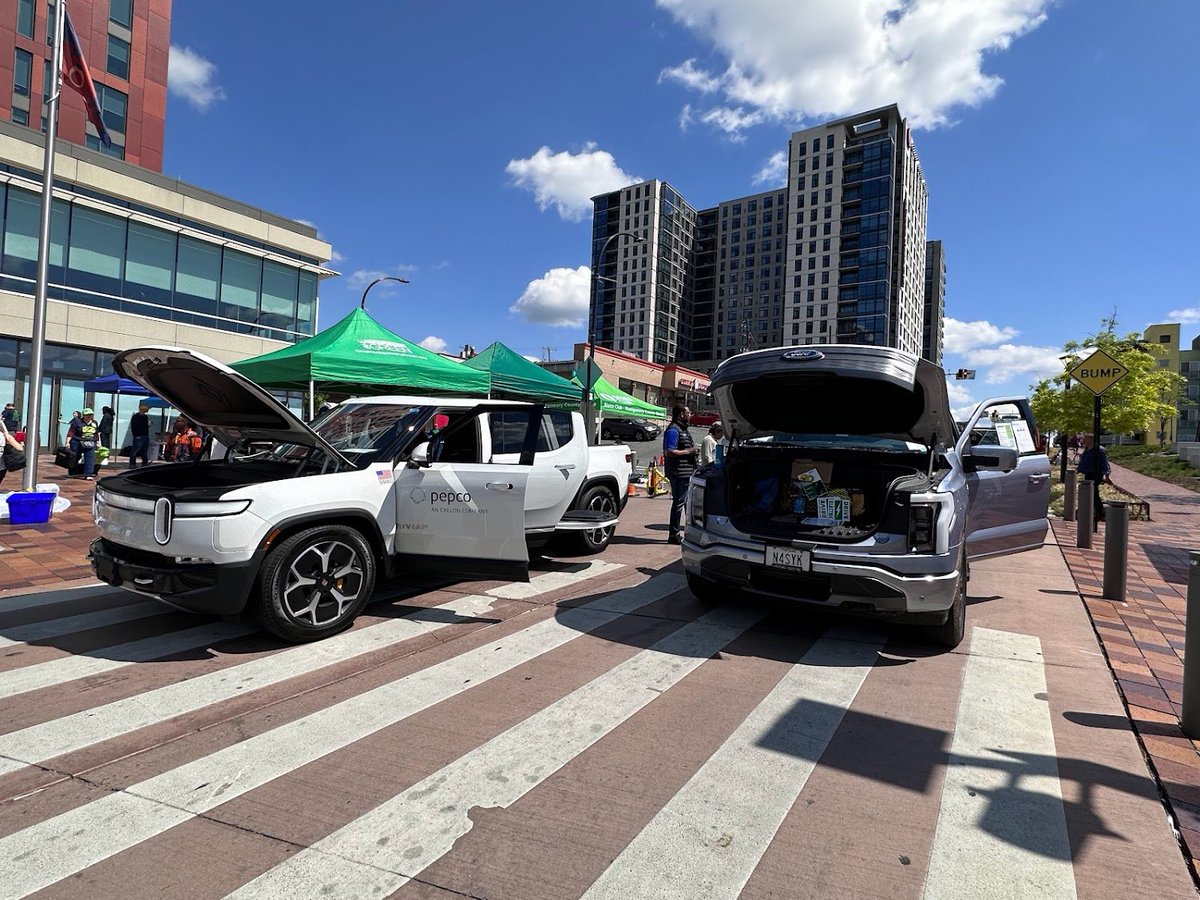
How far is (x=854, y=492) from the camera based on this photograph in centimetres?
538

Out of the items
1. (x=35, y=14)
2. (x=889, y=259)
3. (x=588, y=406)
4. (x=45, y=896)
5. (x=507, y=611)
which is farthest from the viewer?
(x=889, y=259)

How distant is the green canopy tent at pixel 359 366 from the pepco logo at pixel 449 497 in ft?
19.7

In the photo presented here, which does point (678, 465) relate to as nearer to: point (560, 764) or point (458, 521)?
point (458, 521)

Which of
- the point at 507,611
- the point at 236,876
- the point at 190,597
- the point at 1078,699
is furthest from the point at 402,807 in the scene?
the point at 1078,699

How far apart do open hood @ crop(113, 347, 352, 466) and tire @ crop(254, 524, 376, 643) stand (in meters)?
0.61

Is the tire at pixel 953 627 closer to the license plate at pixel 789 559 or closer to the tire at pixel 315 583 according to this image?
the license plate at pixel 789 559

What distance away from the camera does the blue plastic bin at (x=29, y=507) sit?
8102 mm

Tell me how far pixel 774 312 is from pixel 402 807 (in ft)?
420

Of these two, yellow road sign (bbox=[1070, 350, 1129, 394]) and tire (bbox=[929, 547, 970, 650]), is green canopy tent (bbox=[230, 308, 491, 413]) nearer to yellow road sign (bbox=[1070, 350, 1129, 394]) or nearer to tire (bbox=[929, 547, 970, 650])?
tire (bbox=[929, 547, 970, 650])

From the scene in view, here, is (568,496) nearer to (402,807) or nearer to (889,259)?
(402,807)

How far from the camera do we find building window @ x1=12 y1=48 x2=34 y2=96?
29531mm

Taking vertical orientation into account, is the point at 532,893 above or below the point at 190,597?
below

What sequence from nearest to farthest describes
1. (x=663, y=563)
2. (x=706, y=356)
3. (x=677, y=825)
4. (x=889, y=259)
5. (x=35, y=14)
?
(x=677, y=825)
(x=663, y=563)
(x=35, y=14)
(x=889, y=259)
(x=706, y=356)

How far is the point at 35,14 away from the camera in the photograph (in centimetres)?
2948
